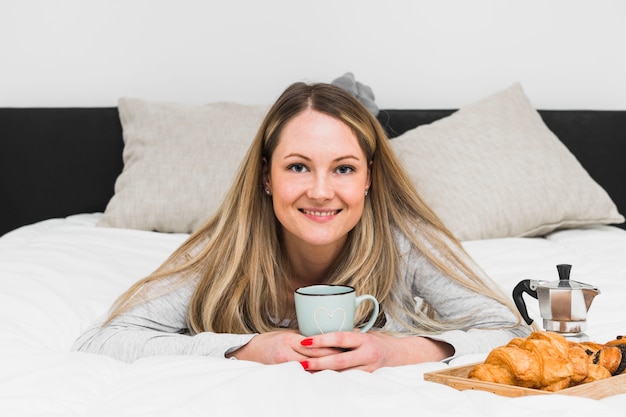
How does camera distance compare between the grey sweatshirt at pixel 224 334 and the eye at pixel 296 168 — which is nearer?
the grey sweatshirt at pixel 224 334

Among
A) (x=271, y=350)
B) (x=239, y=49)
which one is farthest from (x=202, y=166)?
(x=271, y=350)

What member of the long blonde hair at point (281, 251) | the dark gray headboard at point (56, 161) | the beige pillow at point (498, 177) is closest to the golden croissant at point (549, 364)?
the long blonde hair at point (281, 251)

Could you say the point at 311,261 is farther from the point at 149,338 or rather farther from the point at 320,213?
the point at 149,338

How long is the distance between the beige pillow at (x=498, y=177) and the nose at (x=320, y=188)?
1019 millimetres

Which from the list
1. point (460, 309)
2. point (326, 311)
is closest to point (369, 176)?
point (460, 309)

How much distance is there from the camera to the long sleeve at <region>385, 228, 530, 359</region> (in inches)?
49.7

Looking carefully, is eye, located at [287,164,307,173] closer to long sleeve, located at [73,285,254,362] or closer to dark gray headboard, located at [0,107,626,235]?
long sleeve, located at [73,285,254,362]

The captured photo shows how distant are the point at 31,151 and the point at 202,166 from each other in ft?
2.46

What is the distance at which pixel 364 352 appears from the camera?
1.14 meters

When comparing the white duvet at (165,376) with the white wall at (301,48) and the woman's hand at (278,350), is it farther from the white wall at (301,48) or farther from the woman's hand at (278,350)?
the white wall at (301,48)

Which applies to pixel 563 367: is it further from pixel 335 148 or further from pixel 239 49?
pixel 239 49

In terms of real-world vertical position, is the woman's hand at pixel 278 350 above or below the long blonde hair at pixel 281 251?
below

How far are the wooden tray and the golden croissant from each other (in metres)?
0.02

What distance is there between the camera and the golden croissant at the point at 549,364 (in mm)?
944
